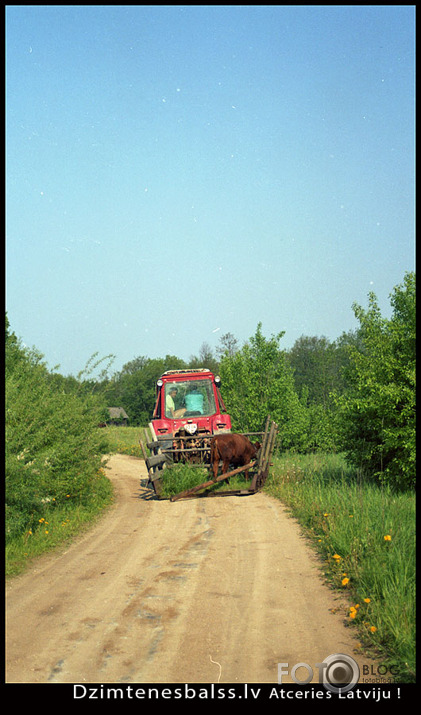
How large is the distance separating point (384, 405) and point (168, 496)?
5080mm

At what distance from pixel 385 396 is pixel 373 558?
17.0 ft

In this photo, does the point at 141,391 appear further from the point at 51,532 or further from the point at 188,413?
the point at 51,532

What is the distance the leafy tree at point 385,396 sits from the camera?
1034 centimetres

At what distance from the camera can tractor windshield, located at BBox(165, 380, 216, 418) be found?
14891 mm

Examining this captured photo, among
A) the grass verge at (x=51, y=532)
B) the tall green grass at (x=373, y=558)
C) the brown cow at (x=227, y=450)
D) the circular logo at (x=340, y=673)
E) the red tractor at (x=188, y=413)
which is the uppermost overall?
the red tractor at (x=188, y=413)

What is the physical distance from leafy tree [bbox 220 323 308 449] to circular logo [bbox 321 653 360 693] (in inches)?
947

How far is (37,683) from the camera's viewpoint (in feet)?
12.8

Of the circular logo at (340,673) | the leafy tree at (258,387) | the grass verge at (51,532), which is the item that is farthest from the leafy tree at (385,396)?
the leafy tree at (258,387)

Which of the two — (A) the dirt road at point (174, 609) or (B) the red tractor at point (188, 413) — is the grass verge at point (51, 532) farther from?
(B) the red tractor at point (188, 413)

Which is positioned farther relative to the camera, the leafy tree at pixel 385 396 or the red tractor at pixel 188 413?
the red tractor at pixel 188 413

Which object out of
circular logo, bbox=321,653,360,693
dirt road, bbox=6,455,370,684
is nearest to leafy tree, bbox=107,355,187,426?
dirt road, bbox=6,455,370,684

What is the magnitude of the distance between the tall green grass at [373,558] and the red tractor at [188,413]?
3.93m

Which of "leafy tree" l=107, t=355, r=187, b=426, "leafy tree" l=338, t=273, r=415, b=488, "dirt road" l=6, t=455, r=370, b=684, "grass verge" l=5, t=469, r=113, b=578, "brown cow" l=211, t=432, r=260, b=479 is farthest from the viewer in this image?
"leafy tree" l=107, t=355, r=187, b=426

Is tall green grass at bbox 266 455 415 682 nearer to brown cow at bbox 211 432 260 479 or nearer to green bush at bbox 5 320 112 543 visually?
brown cow at bbox 211 432 260 479
